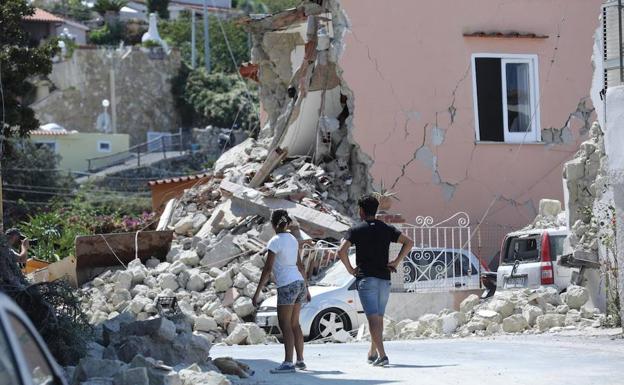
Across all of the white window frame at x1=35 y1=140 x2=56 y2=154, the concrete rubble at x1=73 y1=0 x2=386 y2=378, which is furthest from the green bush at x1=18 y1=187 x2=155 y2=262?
the white window frame at x1=35 y1=140 x2=56 y2=154

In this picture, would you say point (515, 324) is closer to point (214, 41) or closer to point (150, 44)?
point (150, 44)

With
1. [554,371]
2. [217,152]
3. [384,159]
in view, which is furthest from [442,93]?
[217,152]

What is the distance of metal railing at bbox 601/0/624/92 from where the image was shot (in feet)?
51.7

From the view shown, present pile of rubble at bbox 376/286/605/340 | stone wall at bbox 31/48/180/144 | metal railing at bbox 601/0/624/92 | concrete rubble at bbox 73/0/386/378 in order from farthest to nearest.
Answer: stone wall at bbox 31/48/180/144, concrete rubble at bbox 73/0/386/378, pile of rubble at bbox 376/286/605/340, metal railing at bbox 601/0/624/92

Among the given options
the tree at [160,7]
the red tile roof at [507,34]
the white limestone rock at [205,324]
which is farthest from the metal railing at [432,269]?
the tree at [160,7]

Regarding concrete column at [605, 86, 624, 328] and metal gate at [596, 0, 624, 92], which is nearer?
concrete column at [605, 86, 624, 328]

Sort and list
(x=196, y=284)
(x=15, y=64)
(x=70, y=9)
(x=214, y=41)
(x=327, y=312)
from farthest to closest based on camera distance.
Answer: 1. (x=70, y=9)
2. (x=214, y=41)
3. (x=15, y=64)
4. (x=196, y=284)
5. (x=327, y=312)

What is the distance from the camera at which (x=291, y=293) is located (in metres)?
12.4

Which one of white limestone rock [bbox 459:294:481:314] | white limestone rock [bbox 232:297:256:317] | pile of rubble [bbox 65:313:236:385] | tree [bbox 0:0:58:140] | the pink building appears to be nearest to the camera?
pile of rubble [bbox 65:313:236:385]

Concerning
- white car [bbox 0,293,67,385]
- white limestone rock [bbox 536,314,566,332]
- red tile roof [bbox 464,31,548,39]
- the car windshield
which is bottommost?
white limestone rock [bbox 536,314,566,332]

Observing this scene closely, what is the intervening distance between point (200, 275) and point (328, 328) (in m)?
3.90

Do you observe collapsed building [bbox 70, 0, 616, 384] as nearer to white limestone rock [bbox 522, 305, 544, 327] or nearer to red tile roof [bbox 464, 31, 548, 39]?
white limestone rock [bbox 522, 305, 544, 327]

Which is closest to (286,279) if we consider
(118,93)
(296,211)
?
(296,211)

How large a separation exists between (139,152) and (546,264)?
2121 inches
